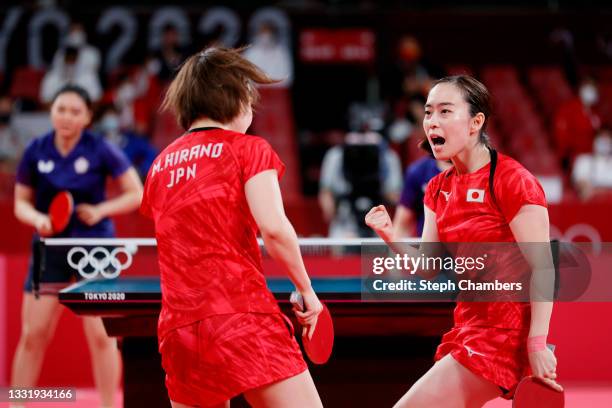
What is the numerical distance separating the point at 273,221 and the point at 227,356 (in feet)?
1.31

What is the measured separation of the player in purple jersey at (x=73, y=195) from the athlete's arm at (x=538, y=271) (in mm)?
2434

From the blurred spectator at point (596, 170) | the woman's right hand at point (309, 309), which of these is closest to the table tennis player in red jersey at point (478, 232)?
the woman's right hand at point (309, 309)

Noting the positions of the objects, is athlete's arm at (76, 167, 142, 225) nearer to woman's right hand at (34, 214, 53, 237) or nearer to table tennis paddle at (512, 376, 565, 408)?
woman's right hand at (34, 214, 53, 237)

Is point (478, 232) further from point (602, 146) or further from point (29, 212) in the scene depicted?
point (602, 146)

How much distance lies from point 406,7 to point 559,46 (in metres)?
2.27

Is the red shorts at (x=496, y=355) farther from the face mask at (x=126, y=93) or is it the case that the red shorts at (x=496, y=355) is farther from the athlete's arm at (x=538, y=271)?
the face mask at (x=126, y=93)

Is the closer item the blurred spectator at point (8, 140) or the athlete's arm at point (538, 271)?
the athlete's arm at point (538, 271)

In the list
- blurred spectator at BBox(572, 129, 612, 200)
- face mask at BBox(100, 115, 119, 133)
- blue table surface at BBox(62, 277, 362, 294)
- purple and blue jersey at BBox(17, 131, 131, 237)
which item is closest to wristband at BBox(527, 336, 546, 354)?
blue table surface at BBox(62, 277, 362, 294)

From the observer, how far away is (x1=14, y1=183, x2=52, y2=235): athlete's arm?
4.39 meters

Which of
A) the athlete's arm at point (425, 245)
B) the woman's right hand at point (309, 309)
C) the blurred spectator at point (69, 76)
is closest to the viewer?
the woman's right hand at point (309, 309)

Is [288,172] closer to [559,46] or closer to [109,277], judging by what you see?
[559,46]

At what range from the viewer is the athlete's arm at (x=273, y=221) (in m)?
2.44

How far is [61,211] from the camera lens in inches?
172

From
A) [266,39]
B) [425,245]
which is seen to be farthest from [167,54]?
[425,245]
